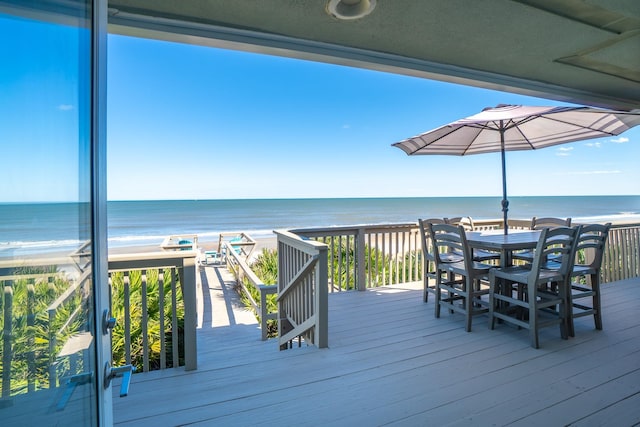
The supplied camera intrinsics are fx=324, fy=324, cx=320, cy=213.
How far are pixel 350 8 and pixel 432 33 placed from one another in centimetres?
55

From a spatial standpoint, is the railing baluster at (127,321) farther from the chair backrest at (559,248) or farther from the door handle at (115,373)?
the chair backrest at (559,248)

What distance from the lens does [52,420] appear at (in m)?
0.67

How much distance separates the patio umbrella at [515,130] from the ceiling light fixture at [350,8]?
77.9 inches

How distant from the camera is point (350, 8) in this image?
157cm

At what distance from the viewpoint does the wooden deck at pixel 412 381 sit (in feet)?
5.80

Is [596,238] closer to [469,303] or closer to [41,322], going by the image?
[469,303]

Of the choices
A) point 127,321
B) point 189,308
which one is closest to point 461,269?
point 189,308

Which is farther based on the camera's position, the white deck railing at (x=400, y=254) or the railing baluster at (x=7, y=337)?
the white deck railing at (x=400, y=254)

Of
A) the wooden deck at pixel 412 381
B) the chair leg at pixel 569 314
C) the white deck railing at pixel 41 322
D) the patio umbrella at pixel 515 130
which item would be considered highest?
the patio umbrella at pixel 515 130

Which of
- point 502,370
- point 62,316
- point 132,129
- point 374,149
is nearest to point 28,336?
point 62,316

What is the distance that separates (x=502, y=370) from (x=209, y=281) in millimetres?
6749

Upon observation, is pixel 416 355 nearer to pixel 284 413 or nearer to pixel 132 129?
pixel 284 413

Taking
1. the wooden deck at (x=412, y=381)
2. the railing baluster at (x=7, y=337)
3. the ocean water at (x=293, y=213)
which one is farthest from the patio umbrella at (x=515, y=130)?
→ the ocean water at (x=293, y=213)

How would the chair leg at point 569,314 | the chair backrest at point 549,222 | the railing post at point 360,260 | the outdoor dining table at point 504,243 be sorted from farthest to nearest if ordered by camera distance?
the railing post at point 360,260 → the chair backrest at point 549,222 → the outdoor dining table at point 504,243 → the chair leg at point 569,314
